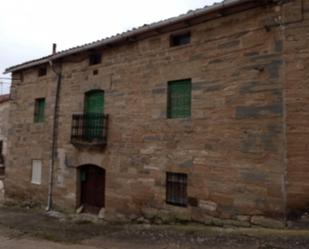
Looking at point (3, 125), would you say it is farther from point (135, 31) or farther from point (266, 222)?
point (266, 222)

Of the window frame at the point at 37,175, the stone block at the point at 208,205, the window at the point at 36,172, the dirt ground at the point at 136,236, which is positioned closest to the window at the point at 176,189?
the stone block at the point at 208,205

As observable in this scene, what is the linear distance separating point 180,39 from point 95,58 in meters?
3.55

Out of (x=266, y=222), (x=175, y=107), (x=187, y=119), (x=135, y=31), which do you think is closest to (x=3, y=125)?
(x=135, y=31)

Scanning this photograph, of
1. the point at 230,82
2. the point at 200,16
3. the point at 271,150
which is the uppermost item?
the point at 200,16

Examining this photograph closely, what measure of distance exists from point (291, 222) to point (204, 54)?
169 inches

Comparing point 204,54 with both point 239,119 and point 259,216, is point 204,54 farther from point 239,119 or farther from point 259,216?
point 259,216

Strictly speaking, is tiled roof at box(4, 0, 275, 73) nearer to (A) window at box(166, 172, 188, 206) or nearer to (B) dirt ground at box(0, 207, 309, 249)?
(A) window at box(166, 172, 188, 206)

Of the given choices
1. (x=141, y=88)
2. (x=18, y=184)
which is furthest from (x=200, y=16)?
(x=18, y=184)

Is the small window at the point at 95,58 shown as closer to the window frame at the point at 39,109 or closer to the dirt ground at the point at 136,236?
the window frame at the point at 39,109

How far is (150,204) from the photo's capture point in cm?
975

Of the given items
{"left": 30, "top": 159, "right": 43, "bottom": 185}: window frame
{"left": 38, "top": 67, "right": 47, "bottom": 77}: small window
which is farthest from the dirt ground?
{"left": 38, "top": 67, "right": 47, "bottom": 77}: small window

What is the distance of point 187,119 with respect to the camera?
909 centimetres

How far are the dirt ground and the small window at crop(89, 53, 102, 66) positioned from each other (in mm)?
5038

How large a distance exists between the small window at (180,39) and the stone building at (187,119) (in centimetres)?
4
